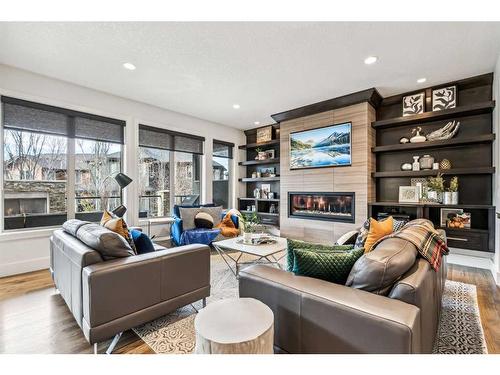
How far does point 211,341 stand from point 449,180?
430cm

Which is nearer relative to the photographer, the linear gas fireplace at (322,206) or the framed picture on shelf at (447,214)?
the framed picture on shelf at (447,214)

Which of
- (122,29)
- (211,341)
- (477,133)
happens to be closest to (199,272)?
(211,341)

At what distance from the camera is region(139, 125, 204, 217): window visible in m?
4.60

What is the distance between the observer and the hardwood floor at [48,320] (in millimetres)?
1652

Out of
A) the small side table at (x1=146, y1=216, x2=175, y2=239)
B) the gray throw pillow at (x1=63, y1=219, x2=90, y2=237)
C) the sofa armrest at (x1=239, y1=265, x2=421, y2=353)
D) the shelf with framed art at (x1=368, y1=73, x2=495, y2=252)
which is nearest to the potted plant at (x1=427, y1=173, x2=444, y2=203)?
the shelf with framed art at (x1=368, y1=73, x2=495, y2=252)

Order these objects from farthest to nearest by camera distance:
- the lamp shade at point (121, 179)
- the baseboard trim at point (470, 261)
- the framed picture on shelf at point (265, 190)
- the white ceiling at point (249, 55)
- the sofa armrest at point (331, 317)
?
the framed picture on shelf at point (265, 190)
the lamp shade at point (121, 179)
the baseboard trim at point (470, 261)
the white ceiling at point (249, 55)
the sofa armrest at point (331, 317)

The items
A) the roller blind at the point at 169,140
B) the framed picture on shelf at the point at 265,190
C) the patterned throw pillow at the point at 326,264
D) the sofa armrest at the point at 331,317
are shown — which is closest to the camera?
the sofa armrest at the point at 331,317

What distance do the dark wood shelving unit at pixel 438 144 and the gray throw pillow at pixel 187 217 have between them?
3349 millimetres

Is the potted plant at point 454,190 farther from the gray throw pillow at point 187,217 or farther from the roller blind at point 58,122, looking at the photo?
the roller blind at point 58,122

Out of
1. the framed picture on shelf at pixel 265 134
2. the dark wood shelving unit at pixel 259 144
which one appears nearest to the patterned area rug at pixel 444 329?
the dark wood shelving unit at pixel 259 144

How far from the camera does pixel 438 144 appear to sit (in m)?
3.58

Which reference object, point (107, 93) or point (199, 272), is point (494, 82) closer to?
point (199, 272)

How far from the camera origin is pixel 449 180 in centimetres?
370

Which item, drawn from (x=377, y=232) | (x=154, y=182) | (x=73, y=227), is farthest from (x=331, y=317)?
(x=154, y=182)
